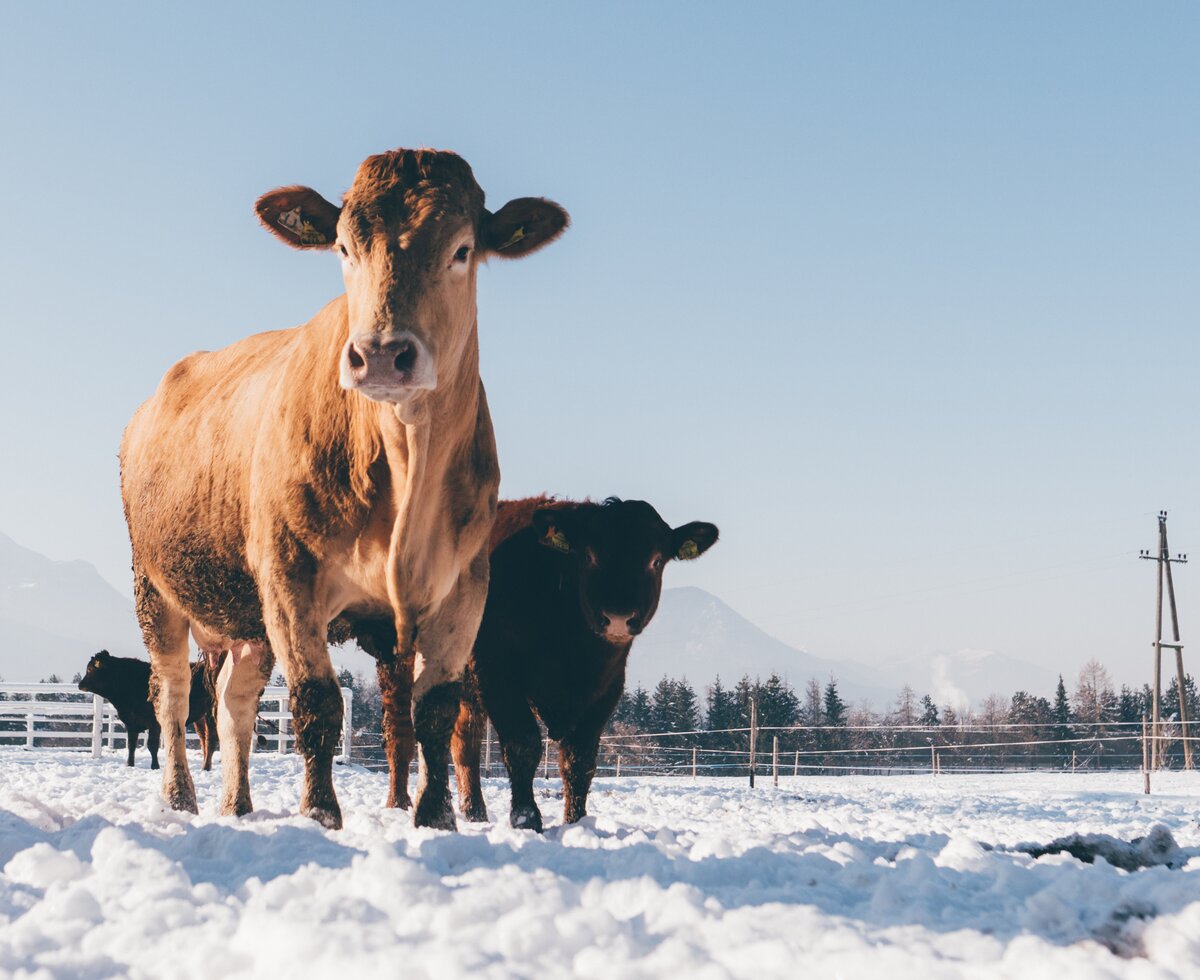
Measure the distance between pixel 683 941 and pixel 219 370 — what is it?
589 centimetres

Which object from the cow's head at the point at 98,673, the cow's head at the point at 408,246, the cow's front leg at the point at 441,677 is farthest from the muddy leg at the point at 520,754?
the cow's head at the point at 98,673

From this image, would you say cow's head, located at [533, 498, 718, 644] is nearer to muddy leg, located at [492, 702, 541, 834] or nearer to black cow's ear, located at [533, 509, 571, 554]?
black cow's ear, located at [533, 509, 571, 554]

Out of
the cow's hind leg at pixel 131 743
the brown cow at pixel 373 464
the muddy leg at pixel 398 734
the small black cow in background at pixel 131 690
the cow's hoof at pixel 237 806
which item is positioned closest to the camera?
the brown cow at pixel 373 464

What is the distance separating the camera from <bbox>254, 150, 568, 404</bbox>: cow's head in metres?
4.76

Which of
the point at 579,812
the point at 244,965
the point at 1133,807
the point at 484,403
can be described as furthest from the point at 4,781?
the point at 1133,807

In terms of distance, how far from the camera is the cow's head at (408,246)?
15.6 feet

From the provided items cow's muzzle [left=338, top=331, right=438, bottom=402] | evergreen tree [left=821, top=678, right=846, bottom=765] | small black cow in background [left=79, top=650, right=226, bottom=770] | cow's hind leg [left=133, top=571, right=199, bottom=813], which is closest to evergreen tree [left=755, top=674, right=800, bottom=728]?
evergreen tree [left=821, top=678, right=846, bottom=765]

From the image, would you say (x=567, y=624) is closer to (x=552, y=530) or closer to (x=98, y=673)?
(x=552, y=530)

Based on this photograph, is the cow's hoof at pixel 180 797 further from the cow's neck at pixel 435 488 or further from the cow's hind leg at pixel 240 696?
the cow's neck at pixel 435 488

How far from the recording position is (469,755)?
8.30 meters

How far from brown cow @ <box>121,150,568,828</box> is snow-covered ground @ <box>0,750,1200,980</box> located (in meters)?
1.08

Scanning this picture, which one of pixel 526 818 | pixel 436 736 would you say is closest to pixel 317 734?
pixel 436 736

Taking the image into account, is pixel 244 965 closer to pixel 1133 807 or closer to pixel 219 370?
pixel 219 370

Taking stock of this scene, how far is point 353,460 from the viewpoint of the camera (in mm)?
5547
